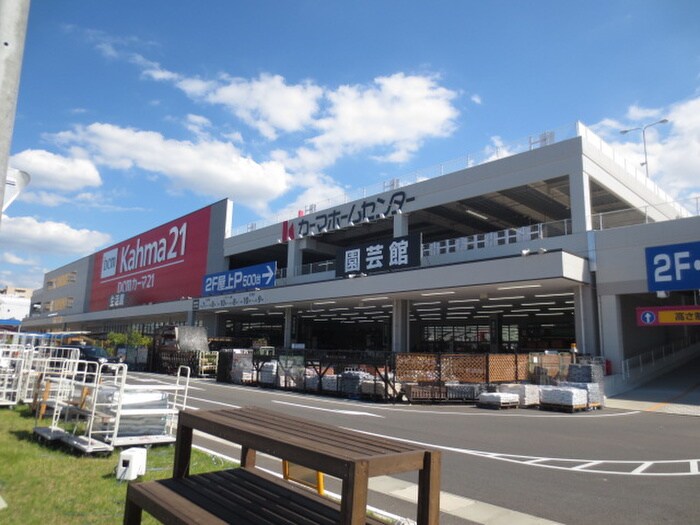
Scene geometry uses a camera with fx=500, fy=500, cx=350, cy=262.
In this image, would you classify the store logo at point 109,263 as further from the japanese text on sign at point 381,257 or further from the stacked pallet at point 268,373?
the stacked pallet at point 268,373

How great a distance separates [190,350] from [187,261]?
20811 millimetres

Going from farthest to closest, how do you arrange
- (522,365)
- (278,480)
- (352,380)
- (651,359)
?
(651,359) < (352,380) < (522,365) < (278,480)

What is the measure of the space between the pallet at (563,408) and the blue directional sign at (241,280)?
23771mm

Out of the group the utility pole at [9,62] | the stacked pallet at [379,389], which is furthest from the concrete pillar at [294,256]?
the utility pole at [9,62]

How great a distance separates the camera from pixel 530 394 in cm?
1770

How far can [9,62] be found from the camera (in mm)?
3631

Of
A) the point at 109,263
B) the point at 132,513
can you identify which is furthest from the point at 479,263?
the point at 109,263

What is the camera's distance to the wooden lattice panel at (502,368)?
18484mm

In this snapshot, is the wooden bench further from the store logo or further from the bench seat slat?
the store logo

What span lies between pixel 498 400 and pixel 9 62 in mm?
16264

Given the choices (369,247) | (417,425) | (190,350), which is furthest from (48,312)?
(417,425)

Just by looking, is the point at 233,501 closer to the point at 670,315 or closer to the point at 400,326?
the point at 670,315

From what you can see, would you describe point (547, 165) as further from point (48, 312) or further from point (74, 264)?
point (48, 312)

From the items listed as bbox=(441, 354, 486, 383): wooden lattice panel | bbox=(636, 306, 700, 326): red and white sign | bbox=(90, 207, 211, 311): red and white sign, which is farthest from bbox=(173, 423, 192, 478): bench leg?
bbox=(90, 207, 211, 311): red and white sign
